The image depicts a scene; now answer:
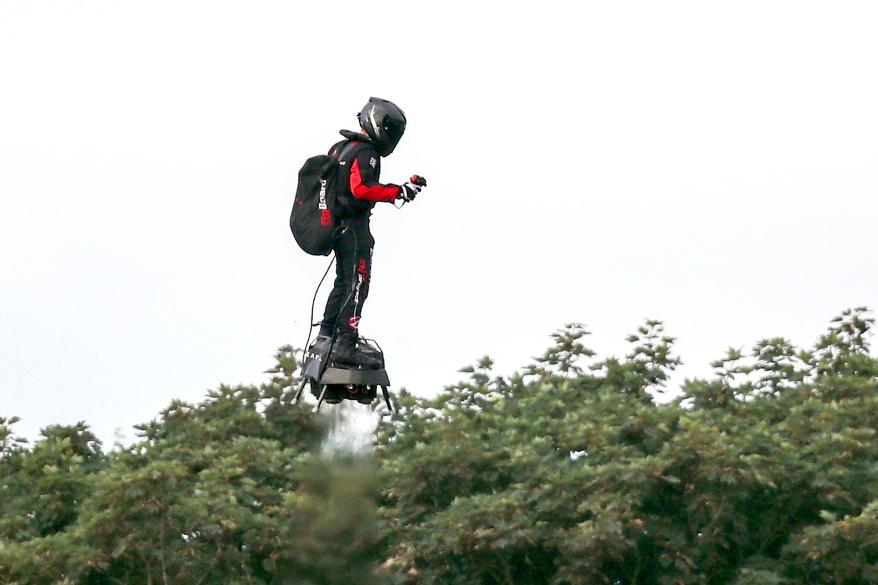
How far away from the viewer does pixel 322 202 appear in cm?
2005

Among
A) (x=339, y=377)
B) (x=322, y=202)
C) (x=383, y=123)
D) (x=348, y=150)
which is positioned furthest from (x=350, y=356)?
(x=383, y=123)

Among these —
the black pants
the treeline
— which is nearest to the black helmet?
the black pants

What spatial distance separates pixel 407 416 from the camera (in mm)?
26469

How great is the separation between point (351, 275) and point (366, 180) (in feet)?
3.25

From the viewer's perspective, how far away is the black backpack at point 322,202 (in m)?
20.0

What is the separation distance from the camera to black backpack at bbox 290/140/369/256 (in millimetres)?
19984

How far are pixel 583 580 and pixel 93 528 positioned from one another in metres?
5.54

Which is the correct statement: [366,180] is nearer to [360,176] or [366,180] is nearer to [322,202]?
[360,176]

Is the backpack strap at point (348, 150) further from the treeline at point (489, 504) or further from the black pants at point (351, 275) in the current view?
the treeline at point (489, 504)

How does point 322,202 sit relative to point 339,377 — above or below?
above

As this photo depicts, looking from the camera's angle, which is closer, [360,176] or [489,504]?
[360,176]

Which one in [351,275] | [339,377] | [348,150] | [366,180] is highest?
[348,150]

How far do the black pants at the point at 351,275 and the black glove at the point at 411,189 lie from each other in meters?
0.73

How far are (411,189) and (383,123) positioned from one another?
2.40 ft
